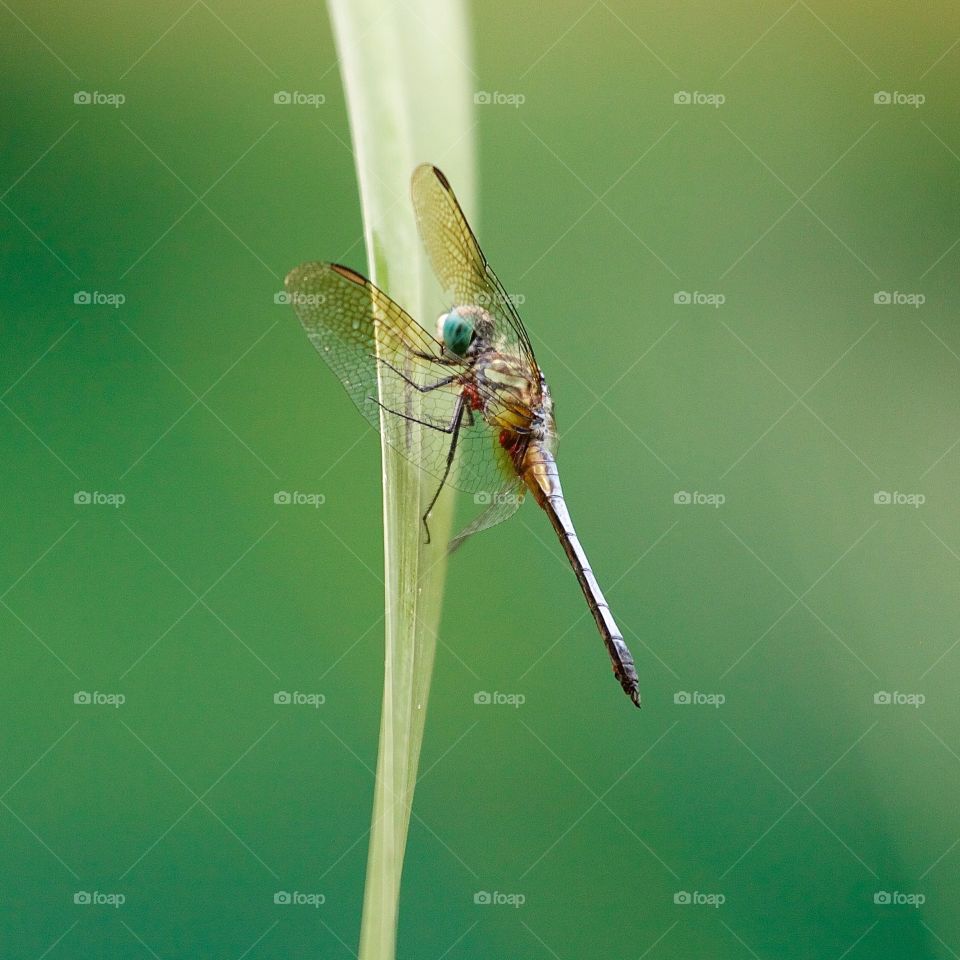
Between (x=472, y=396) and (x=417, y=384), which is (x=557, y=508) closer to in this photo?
(x=472, y=396)

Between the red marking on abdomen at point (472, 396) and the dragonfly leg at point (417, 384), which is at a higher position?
the red marking on abdomen at point (472, 396)

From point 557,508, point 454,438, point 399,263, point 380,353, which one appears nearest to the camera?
point 399,263

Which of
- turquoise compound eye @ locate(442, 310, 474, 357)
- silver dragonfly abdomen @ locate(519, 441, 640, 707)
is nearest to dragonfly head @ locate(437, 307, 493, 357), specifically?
turquoise compound eye @ locate(442, 310, 474, 357)

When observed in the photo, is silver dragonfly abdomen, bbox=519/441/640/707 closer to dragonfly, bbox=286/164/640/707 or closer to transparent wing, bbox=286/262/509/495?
dragonfly, bbox=286/164/640/707

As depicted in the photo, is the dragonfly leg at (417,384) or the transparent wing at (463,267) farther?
the transparent wing at (463,267)

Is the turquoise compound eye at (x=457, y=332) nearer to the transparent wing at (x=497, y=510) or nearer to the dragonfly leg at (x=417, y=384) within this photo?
the dragonfly leg at (x=417, y=384)

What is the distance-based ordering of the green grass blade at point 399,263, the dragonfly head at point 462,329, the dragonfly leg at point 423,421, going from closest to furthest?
the green grass blade at point 399,263
the dragonfly leg at point 423,421
the dragonfly head at point 462,329

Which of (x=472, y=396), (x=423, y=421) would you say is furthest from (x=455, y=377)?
(x=423, y=421)

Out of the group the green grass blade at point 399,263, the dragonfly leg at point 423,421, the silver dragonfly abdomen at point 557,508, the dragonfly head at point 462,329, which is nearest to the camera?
A: the green grass blade at point 399,263

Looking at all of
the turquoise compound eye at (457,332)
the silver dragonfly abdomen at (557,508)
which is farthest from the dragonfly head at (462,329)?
the silver dragonfly abdomen at (557,508)
